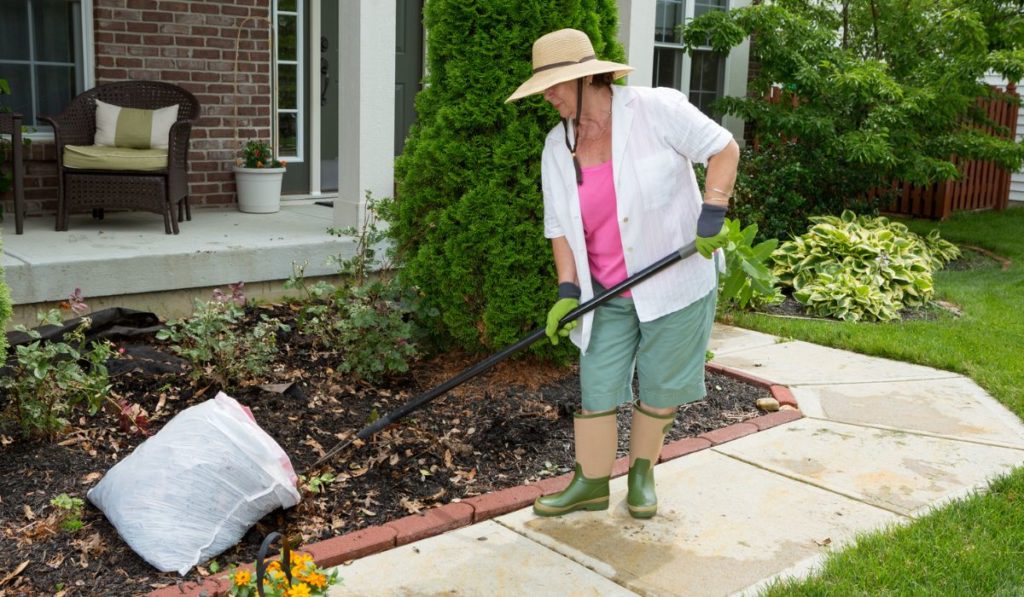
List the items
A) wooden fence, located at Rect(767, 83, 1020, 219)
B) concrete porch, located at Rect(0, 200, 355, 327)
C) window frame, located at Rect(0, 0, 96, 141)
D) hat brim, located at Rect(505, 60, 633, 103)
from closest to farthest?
hat brim, located at Rect(505, 60, 633, 103) < concrete porch, located at Rect(0, 200, 355, 327) < window frame, located at Rect(0, 0, 96, 141) < wooden fence, located at Rect(767, 83, 1020, 219)

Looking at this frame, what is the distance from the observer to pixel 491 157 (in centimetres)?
479

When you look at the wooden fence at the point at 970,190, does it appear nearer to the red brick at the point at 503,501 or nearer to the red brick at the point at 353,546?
the red brick at the point at 503,501

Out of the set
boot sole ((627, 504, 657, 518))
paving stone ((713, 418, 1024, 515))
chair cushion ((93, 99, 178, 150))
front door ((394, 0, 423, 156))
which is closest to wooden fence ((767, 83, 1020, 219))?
front door ((394, 0, 423, 156))

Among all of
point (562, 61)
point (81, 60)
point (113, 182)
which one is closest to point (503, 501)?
point (562, 61)

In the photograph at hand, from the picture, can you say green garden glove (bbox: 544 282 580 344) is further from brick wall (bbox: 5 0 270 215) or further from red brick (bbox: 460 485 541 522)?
brick wall (bbox: 5 0 270 215)

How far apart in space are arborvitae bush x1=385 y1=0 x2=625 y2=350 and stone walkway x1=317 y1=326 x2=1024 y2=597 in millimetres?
1123

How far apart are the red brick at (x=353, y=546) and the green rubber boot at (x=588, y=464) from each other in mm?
590

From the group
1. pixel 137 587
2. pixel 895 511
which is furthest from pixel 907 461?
pixel 137 587

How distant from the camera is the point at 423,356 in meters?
5.30

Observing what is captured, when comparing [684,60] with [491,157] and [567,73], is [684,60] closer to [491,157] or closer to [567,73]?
[491,157]

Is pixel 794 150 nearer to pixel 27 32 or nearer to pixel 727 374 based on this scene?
pixel 727 374

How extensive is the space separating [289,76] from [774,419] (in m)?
5.67

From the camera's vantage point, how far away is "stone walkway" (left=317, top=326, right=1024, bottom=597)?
3307 millimetres

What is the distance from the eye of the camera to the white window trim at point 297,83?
866 centimetres
